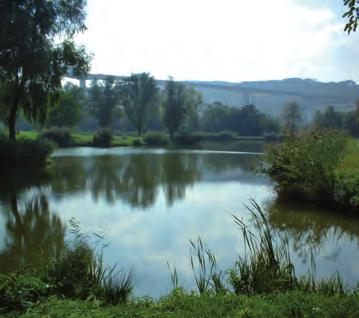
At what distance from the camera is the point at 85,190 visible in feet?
54.7

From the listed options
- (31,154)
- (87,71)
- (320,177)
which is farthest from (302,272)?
(87,71)

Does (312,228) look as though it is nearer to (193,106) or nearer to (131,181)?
(131,181)

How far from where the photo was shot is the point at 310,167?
1343 centimetres

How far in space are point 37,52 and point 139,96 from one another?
50.1 m

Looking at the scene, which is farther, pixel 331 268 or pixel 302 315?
pixel 331 268

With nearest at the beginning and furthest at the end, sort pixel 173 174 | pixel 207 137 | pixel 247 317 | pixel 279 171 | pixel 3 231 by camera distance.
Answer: pixel 247 317, pixel 3 231, pixel 279 171, pixel 173 174, pixel 207 137

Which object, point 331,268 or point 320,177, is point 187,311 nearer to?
point 331,268

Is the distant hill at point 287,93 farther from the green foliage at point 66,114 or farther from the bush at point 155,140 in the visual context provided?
the bush at point 155,140

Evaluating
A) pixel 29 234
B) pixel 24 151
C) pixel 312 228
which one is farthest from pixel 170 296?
pixel 24 151

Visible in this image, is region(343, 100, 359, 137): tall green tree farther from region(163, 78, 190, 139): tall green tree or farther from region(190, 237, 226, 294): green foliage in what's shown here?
region(190, 237, 226, 294): green foliage

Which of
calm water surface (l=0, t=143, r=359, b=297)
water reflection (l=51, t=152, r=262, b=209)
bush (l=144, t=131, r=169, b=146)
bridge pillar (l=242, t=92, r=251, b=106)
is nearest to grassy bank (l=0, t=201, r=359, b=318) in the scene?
calm water surface (l=0, t=143, r=359, b=297)

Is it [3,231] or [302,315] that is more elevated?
[302,315]

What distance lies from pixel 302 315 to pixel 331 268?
395 centimetres

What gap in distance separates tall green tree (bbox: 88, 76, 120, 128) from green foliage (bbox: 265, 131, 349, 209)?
59848mm
